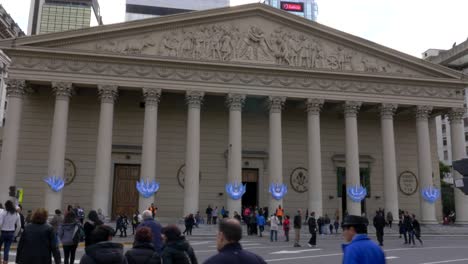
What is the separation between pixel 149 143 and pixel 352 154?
15.1 m

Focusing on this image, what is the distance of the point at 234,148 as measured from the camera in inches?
1257

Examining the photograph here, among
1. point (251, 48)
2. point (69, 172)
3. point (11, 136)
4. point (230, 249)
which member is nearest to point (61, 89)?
point (11, 136)

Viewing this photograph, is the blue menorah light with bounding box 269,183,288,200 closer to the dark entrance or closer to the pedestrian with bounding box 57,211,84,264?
the dark entrance

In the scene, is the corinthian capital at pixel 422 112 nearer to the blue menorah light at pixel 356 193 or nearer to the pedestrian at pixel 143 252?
the blue menorah light at pixel 356 193

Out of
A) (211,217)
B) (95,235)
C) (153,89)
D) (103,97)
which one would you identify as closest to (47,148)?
(103,97)

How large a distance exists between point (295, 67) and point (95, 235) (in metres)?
29.7

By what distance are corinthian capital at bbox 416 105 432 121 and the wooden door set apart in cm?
2263

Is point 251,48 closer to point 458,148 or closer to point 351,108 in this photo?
point 351,108

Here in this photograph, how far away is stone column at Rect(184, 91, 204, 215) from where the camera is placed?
30844 mm

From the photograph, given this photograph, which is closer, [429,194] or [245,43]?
[429,194]

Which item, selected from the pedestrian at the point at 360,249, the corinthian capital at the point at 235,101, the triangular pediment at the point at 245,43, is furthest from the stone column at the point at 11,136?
the pedestrian at the point at 360,249

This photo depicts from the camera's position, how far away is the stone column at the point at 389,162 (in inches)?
1329

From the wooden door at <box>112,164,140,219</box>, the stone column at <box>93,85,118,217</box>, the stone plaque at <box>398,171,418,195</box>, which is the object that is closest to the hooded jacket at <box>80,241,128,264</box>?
the stone column at <box>93,85,118,217</box>

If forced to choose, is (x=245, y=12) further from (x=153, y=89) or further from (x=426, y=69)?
(x=426, y=69)
